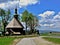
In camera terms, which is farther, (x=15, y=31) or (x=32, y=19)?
(x=32, y=19)

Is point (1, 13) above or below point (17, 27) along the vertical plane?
above

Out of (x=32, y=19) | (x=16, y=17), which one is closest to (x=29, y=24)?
(x=32, y=19)

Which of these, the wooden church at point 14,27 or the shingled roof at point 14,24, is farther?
the shingled roof at point 14,24

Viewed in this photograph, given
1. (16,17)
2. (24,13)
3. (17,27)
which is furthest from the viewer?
(24,13)

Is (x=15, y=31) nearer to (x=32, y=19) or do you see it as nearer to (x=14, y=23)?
(x=14, y=23)

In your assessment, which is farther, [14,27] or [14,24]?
[14,24]

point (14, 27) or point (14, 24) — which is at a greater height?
point (14, 24)

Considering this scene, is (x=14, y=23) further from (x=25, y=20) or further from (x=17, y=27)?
(x=25, y=20)

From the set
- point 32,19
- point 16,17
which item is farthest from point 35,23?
point 16,17

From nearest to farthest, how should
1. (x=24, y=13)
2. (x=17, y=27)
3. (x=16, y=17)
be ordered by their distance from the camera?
(x=17, y=27)
(x=16, y=17)
(x=24, y=13)

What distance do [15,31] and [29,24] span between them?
1806 cm

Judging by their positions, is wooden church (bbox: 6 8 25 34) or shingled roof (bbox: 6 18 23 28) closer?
wooden church (bbox: 6 8 25 34)

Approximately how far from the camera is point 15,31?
112 m

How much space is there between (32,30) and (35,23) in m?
7.24
